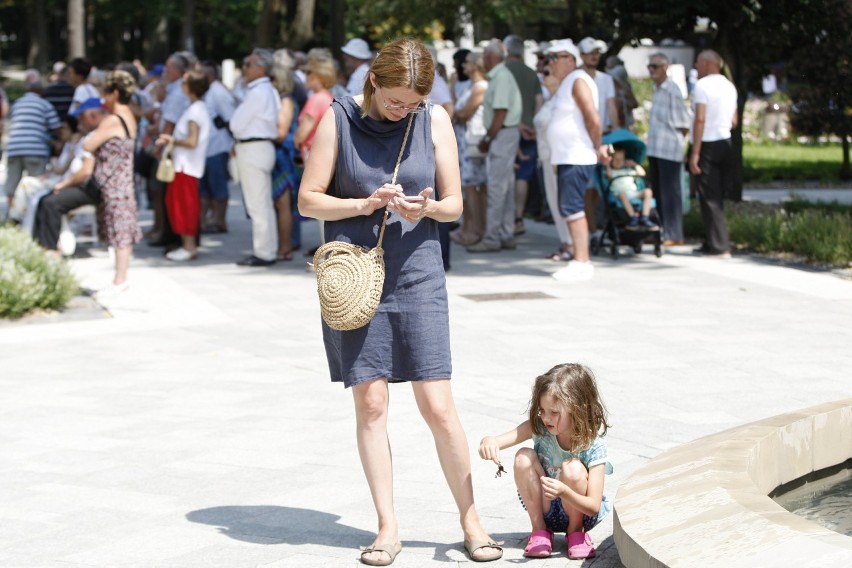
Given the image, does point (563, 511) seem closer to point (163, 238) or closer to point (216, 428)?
point (216, 428)

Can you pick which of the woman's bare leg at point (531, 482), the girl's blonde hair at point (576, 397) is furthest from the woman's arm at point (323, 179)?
the woman's bare leg at point (531, 482)

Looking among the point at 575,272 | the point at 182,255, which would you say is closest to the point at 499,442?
the point at 575,272

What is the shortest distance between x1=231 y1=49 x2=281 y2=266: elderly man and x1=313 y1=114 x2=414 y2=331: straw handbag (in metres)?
8.30

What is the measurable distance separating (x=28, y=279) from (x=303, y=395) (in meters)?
3.61

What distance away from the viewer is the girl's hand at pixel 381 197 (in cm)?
467

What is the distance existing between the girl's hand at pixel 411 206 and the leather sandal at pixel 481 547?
1.17m

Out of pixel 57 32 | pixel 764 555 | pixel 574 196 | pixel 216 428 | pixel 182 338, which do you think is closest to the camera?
pixel 764 555

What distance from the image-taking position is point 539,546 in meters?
4.87

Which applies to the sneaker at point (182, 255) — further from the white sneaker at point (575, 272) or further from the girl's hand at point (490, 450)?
the girl's hand at point (490, 450)

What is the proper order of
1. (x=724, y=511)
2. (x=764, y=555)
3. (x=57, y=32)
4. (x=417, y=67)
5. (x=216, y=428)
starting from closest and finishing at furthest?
(x=764, y=555) < (x=724, y=511) < (x=417, y=67) < (x=216, y=428) < (x=57, y=32)

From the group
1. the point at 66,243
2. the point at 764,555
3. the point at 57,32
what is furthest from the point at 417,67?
the point at 57,32

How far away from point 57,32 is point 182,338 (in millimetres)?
73768

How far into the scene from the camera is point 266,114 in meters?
12.9

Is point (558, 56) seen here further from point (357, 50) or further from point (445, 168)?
point (445, 168)
